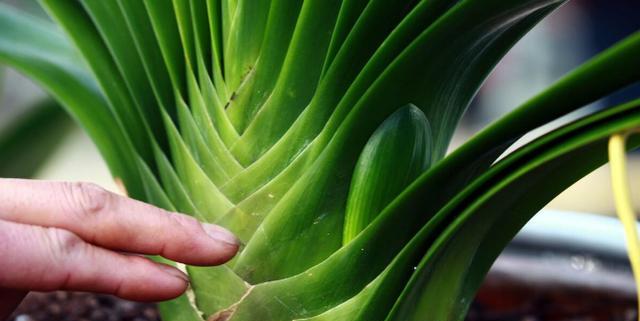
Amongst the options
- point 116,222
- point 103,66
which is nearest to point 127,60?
point 103,66

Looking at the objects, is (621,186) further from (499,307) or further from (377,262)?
(499,307)

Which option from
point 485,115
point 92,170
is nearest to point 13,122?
point 92,170

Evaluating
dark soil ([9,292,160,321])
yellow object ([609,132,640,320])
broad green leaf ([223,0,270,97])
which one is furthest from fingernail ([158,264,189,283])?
dark soil ([9,292,160,321])

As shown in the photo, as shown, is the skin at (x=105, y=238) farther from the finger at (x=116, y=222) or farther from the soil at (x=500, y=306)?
the soil at (x=500, y=306)

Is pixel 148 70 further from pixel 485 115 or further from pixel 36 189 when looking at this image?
pixel 485 115

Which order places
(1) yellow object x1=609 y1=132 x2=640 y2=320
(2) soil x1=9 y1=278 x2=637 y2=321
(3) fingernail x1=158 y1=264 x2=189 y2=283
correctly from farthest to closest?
(2) soil x1=9 y1=278 x2=637 y2=321 < (3) fingernail x1=158 y1=264 x2=189 y2=283 < (1) yellow object x1=609 y1=132 x2=640 y2=320

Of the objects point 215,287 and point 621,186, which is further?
point 215,287

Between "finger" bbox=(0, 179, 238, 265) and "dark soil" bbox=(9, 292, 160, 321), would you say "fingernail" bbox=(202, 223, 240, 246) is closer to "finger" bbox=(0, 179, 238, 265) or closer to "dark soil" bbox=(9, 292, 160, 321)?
"finger" bbox=(0, 179, 238, 265)
